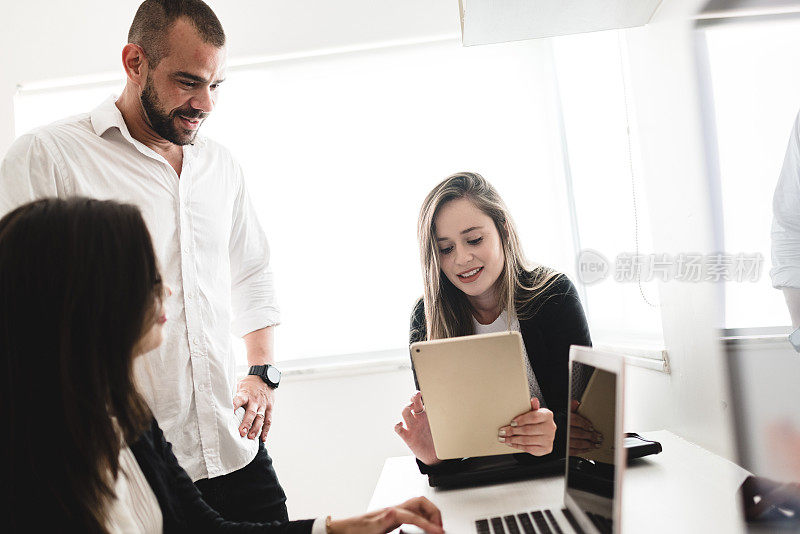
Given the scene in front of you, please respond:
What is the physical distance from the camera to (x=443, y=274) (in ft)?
5.72

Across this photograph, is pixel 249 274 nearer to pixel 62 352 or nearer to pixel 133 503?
pixel 133 503

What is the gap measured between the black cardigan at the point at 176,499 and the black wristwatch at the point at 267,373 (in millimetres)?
516

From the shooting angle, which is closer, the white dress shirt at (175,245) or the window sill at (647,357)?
the white dress shirt at (175,245)

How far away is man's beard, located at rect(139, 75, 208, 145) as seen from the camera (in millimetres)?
1430

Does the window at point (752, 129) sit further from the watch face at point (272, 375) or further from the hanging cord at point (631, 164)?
the watch face at point (272, 375)

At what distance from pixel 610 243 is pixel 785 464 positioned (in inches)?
48.4

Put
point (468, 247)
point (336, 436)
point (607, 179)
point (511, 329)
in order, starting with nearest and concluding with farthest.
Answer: point (511, 329) < point (468, 247) < point (607, 179) < point (336, 436)

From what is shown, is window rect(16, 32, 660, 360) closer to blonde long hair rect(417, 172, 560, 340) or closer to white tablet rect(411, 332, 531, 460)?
blonde long hair rect(417, 172, 560, 340)

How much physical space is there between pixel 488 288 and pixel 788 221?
0.83 metres

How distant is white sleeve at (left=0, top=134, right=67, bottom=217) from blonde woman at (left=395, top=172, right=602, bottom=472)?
34.9 inches

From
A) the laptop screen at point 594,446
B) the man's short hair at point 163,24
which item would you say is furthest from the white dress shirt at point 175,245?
the laptop screen at point 594,446

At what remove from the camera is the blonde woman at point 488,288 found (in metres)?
1.48

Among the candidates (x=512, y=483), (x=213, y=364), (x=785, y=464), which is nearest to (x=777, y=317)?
(x=785, y=464)

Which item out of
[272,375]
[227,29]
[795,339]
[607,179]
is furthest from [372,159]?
[795,339]
